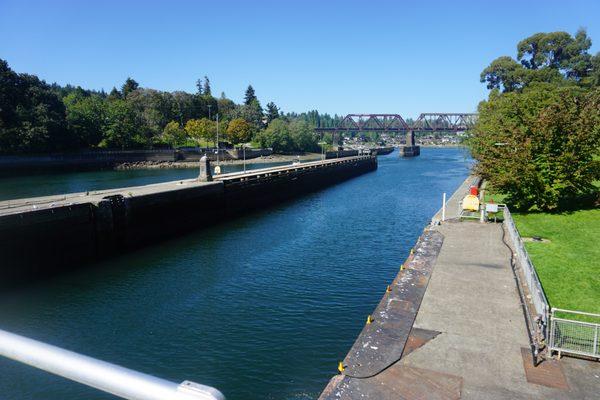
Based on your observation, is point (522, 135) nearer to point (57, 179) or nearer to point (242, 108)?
point (57, 179)

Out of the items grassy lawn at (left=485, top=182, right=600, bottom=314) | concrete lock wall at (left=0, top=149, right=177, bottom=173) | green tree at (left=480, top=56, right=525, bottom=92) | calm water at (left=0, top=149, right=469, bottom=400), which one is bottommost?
calm water at (left=0, top=149, right=469, bottom=400)

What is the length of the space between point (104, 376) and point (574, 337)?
43.4ft

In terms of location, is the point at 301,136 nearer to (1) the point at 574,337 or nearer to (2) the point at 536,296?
(2) the point at 536,296

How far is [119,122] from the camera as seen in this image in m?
109

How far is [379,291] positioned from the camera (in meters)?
22.2

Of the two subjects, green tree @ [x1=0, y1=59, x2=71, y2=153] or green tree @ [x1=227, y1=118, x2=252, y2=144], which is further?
green tree @ [x1=227, y1=118, x2=252, y2=144]

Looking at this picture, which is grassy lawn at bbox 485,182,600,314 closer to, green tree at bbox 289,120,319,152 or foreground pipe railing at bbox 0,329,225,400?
foreground pipe railing at bbox 0,329,225,400

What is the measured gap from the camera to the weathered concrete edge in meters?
10.9

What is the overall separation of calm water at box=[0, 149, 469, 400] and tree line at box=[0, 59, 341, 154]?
70.6 m

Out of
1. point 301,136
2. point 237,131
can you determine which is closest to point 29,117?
point 237,131

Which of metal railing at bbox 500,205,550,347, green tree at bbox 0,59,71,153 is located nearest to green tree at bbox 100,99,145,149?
green tree at bbox 0,59,71,153

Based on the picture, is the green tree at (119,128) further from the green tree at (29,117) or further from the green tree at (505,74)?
the green tree at (505,74)

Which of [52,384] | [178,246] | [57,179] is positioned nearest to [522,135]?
[178,246]

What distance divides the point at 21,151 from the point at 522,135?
88394 millimetres
